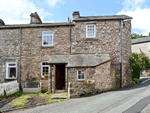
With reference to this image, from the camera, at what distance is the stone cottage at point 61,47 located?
13930mm

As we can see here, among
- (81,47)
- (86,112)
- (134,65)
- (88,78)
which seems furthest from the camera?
(134,65)

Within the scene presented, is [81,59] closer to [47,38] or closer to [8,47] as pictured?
[47,38]

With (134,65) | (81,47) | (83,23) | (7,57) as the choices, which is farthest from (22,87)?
(134,65)

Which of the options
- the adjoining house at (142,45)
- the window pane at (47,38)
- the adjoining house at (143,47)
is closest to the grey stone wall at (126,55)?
the window pane at (47,38)

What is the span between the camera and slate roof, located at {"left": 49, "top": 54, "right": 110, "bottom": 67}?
11.8 meters

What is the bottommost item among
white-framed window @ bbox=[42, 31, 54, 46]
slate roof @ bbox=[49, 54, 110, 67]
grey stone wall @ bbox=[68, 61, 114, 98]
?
grey stone wall @ bbox=[68, 61, 114, 98]

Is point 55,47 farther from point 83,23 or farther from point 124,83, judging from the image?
point 124,83

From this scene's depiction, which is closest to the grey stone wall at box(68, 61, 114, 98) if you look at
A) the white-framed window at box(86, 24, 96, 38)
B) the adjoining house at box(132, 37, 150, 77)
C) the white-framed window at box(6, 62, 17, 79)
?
the white-framed window at box(86, 24, 96, 38)

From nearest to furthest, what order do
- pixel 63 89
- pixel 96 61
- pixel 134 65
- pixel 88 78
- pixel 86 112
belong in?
pixel 86 112
pixel 88 78
pixel 96 61
pixel 63 89
pixel 134 65

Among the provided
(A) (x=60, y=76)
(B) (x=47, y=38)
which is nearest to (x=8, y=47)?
(B) (x=47, y=38)

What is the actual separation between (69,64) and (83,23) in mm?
4807

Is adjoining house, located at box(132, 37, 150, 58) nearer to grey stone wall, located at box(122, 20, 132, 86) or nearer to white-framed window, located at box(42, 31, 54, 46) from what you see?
grey stone wall, located at box(122, 20, 132, 86)

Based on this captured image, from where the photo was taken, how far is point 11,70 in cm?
1530

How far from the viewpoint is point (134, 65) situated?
50.3 ft
